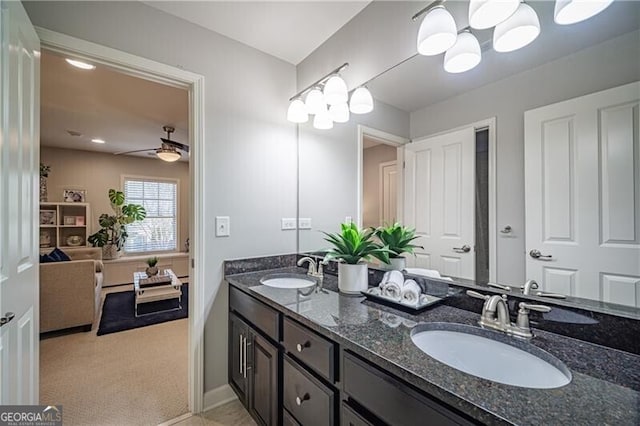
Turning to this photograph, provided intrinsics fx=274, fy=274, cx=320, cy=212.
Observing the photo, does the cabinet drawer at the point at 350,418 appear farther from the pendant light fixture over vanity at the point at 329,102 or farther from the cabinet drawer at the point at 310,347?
the pendant light fixture over vanity at the point at 329,102

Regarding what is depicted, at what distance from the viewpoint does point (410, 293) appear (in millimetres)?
1189

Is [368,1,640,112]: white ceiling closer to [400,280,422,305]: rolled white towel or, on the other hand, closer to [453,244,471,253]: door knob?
[453,244,471,253]: door knob

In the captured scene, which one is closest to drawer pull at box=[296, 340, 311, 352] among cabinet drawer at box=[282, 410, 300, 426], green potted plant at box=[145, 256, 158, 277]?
cabinet drawer at box=[282, 410, 300, 426]

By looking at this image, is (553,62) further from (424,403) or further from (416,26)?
(424,403)

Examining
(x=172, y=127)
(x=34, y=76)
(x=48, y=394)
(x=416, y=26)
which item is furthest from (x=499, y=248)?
(x=172, y=127)

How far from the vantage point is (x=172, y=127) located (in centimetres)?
372

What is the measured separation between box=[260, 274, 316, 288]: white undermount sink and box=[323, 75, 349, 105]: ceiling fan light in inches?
48.2

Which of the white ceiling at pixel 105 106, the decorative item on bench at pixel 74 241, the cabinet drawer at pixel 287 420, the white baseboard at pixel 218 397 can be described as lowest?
the white baseboard at pixel 218 397

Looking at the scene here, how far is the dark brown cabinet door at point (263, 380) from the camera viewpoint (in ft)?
4.29

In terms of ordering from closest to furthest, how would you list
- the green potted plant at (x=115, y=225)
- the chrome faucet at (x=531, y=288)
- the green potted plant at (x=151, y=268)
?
the chrome faucet at (x=531, y=288) → the green potted plant at (x=151, y=268) → the green potted plant at (x=115, y=225)

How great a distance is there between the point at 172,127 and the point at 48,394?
9.94ft

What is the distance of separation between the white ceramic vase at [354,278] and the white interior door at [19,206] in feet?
4.32

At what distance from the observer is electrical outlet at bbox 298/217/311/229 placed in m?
2.23

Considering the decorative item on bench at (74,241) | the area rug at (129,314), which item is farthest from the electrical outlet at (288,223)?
the decorative item on bench at (74,241)
